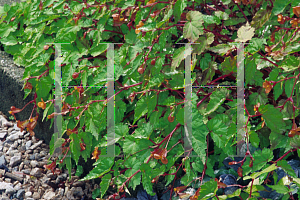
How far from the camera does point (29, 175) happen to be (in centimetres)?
219

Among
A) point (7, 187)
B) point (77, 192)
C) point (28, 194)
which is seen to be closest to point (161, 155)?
point (77, 192)

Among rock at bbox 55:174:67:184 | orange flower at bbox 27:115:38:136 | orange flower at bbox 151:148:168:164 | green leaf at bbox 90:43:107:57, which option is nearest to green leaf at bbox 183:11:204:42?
orange flower at bbox 151:148:168:164

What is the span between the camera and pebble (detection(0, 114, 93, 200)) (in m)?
Result: 2.05

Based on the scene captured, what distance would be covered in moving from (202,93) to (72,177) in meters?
1.08

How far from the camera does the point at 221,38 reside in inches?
70.7

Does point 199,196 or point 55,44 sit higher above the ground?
point 55,44

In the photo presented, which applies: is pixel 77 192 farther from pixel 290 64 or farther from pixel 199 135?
pixel 290 64

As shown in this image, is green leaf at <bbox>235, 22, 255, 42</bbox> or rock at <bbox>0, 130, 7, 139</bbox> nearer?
green leaf at <bbox>235, 22, 255, 42</bbox>

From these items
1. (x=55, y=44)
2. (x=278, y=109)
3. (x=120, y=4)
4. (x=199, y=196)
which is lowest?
(x=199, y=196)

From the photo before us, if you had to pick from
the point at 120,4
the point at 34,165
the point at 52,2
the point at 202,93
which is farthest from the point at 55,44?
the point at 202,93

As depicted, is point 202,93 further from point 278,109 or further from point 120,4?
point 120,4

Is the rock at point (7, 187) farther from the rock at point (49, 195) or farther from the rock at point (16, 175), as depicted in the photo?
the rock at point (49, 195)

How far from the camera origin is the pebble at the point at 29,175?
6.73 ft

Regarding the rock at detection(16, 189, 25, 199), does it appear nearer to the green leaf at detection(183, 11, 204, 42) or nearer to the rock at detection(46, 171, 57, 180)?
the rock at detection(46, 171, 57, 180)
